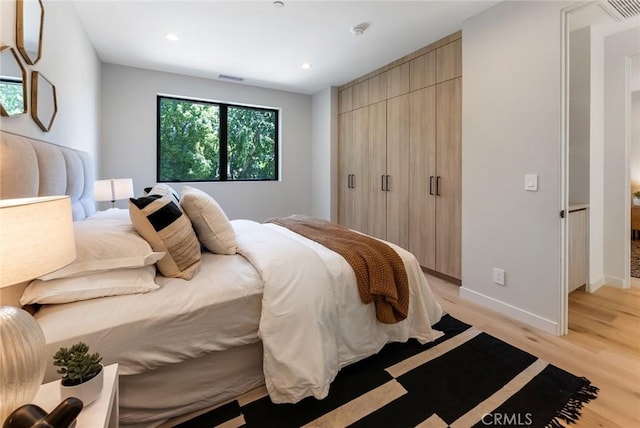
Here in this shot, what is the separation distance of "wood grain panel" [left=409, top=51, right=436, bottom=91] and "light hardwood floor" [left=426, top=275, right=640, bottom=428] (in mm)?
2238

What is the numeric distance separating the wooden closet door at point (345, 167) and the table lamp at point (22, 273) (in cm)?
393

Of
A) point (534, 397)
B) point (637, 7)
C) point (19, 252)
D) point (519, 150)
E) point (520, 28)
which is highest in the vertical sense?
point (637, 7)

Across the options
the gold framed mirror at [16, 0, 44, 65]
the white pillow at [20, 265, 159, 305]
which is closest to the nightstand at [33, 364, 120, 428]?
the white pillow at [20, 265, 159, 305]

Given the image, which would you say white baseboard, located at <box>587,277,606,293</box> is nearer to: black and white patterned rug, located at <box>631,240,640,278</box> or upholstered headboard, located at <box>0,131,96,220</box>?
black and white patterned rug, located at <box>631,240,640,278</box>

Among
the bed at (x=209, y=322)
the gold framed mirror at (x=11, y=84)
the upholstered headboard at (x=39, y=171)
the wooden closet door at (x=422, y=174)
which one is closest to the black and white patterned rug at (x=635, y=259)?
the wooden closet door at (x=422, y=174)

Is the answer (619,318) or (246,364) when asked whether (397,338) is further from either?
(619,318)

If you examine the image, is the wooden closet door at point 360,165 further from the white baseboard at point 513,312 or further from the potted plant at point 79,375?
the potted plant at point 79,375

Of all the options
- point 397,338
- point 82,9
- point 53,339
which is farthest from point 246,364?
point 82,9

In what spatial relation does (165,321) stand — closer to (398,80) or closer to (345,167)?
(398,80)

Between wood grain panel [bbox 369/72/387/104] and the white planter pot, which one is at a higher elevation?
wood grain panel [bbox 369/72/387/104]

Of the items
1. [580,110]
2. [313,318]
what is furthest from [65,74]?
[580,110]

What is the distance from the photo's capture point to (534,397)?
156 centimetres

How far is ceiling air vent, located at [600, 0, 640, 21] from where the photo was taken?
2.29 m

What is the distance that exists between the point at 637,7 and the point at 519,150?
4.84 ft
